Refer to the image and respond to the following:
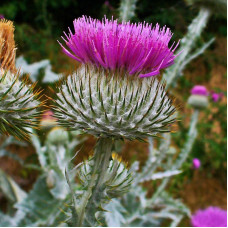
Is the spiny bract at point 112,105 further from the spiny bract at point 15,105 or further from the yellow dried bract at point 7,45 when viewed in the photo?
the yellow dried bract at point 7,45

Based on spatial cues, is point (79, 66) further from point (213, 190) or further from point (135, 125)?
point (213, 190)

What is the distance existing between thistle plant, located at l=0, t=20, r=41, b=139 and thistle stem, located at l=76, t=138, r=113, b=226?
10.1 inches

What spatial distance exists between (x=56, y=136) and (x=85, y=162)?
150 centimetres

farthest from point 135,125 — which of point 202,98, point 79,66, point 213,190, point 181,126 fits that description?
point 213,190

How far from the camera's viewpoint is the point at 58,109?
1.13 meters

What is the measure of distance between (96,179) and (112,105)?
0.27m

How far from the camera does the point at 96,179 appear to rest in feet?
3.70

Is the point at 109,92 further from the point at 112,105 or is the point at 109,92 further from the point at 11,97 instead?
the point at 11,97

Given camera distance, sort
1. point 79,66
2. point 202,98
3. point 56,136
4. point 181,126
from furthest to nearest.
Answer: point 181,126
point 202,98
point 56,136
point 79,66

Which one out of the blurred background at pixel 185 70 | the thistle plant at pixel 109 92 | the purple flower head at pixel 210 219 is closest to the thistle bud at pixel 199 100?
the blurred background at pixel 185 70

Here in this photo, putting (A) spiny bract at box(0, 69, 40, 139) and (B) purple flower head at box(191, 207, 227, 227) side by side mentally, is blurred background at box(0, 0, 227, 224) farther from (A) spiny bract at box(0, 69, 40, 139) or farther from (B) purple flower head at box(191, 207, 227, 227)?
(B) purple flower head at box(191, 207, 227, 227)

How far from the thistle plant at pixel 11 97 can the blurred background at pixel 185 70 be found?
0.21ft

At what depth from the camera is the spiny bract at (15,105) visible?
116 cm

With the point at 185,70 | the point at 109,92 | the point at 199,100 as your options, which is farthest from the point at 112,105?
the point at 185,70
